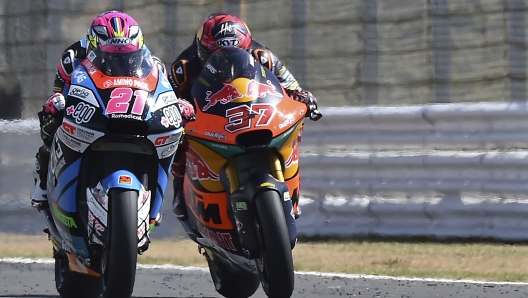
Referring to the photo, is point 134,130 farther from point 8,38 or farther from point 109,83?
point 8,38

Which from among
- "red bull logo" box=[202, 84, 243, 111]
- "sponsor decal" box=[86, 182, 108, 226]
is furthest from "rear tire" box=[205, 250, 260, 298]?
"sponsor decal" box=[86, 182, 108, 226]

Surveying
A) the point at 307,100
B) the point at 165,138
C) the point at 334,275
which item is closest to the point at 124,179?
the point at 165,138

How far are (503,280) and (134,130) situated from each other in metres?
2.90

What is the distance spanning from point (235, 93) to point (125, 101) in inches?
30.4

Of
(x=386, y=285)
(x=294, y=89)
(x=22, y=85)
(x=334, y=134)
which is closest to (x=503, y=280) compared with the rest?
(x=386, y=285)

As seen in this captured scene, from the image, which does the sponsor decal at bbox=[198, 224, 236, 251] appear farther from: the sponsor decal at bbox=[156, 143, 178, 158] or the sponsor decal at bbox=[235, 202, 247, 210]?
the sponsor decal at bbox=[156, 143, 178, 158]

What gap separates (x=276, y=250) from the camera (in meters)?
5.03

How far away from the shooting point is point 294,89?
246 inches

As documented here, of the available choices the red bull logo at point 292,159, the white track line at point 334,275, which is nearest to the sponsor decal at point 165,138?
the red bull logo at point 292,159

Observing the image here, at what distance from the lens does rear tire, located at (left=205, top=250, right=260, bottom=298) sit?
6109mm

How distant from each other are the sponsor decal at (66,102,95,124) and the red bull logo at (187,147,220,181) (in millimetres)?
898

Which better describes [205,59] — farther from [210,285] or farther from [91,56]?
[210,285]

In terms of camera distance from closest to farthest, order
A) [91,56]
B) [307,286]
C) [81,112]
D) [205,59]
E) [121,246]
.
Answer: [121,246] < [81,112] < [91,56] < [205,59] < [307,286]

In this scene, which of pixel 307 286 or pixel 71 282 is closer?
pixel 71 282
